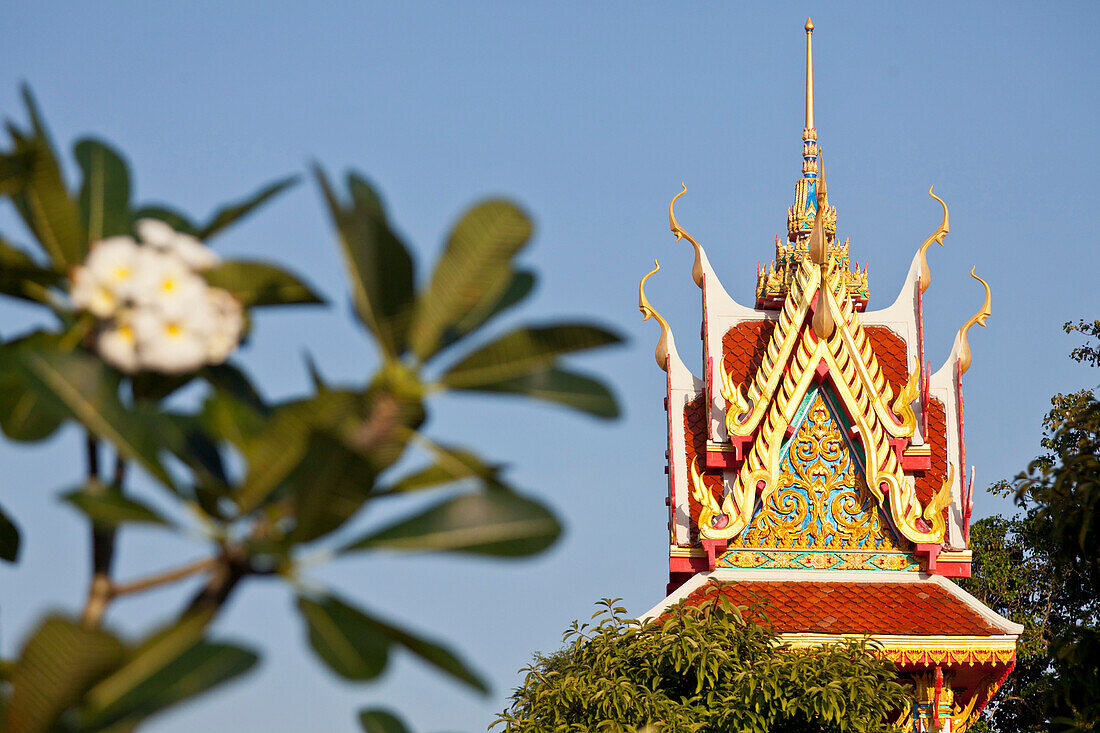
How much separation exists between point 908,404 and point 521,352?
12.2 metres

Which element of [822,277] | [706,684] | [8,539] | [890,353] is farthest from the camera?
[890,353]

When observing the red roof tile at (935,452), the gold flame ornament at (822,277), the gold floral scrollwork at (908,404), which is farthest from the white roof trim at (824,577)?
the gold flame ornament at (822,277)

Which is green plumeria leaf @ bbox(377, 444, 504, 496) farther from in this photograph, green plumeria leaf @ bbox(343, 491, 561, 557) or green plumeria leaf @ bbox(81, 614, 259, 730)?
green plumeria leaf @ bbox(81, 614, 259, 730)

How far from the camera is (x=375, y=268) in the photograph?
5.24 ft

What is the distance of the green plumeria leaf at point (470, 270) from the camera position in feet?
5.45

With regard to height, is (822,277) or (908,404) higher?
(822,277)

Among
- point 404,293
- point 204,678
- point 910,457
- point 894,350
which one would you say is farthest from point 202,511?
point 894,350

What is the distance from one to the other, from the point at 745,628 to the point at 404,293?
945cm

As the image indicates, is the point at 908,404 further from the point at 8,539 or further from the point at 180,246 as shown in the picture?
the point at 180,246

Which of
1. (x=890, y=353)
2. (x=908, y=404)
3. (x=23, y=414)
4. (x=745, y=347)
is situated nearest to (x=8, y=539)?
(x=23, y=414)

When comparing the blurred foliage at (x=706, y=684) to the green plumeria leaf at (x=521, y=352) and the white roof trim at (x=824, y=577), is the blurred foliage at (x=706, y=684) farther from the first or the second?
the green plumeria leaf at (x=521, y=352)

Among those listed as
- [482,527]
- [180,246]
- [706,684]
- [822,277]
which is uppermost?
[822,277]

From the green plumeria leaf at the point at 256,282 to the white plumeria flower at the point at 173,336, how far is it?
7 cm

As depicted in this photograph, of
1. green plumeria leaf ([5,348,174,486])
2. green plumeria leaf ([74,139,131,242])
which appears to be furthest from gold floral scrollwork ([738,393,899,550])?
green plumeria leaf ([5,348,174,486])
